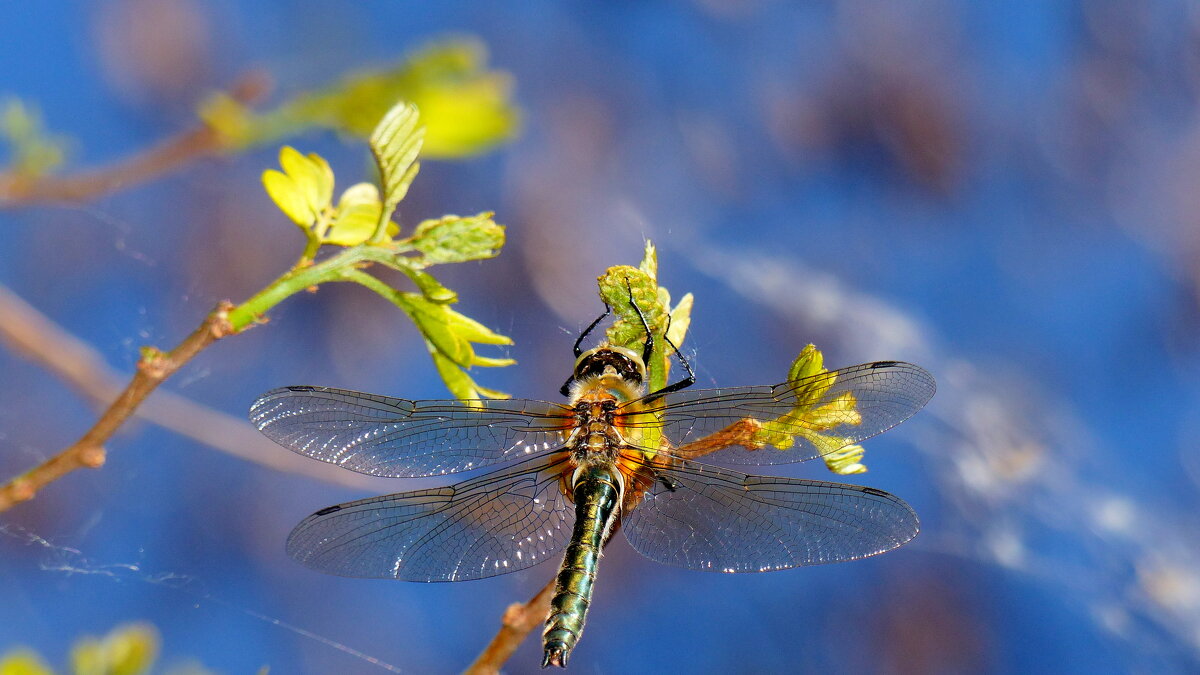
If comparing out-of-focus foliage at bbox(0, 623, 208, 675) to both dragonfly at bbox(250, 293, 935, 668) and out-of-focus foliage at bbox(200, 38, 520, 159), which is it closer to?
dragonfly at bbox(250, 293, 935, 668)

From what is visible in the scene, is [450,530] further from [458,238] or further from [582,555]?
[458,238]

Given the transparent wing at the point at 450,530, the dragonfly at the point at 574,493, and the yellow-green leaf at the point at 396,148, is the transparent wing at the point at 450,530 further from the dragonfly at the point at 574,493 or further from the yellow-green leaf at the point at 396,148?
the yellow-green leaf at the point at 396,148

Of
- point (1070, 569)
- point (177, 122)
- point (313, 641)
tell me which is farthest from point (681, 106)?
point (313, 641)

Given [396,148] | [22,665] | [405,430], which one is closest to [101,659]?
[22,665]

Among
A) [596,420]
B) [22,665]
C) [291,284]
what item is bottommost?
[22,665]

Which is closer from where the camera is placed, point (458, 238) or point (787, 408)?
point (458, 238)

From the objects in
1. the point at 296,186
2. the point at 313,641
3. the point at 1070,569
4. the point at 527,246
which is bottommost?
the point at 296,186

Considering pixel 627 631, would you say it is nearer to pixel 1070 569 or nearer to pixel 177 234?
pixel 1070 569

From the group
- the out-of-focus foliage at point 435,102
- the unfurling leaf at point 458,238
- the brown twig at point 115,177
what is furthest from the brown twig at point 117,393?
the unfurling leaf at point 458,238
